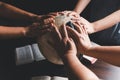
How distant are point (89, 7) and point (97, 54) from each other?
499 millimetres

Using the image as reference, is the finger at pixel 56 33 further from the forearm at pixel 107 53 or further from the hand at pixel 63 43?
the forearm at pixel 107 53

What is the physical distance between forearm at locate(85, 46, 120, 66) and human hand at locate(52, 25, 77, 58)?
3.8 inches

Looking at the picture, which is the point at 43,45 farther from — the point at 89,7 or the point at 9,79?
the point at 89,7

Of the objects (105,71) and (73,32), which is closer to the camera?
(73,32)

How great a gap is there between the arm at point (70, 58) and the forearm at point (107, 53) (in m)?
0.10

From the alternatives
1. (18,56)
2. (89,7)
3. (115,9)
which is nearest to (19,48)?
(18,56)

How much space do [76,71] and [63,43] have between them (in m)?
0.17

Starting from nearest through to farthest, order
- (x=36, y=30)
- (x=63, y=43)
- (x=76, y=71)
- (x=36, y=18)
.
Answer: (x=76, y=71) → (x=63, y=43) → (x=36, y=30) → (x=36, y=18)

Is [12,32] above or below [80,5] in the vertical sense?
below

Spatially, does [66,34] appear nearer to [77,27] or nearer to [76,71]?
[77,27]

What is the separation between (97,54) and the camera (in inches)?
38.0

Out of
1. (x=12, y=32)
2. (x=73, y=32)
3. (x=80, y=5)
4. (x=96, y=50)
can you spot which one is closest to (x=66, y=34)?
(x=73, y=32)

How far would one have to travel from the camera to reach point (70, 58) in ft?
2.74

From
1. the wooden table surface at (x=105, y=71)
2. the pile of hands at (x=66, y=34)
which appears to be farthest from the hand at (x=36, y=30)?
the wooden table surface at (x=105, y=71)
